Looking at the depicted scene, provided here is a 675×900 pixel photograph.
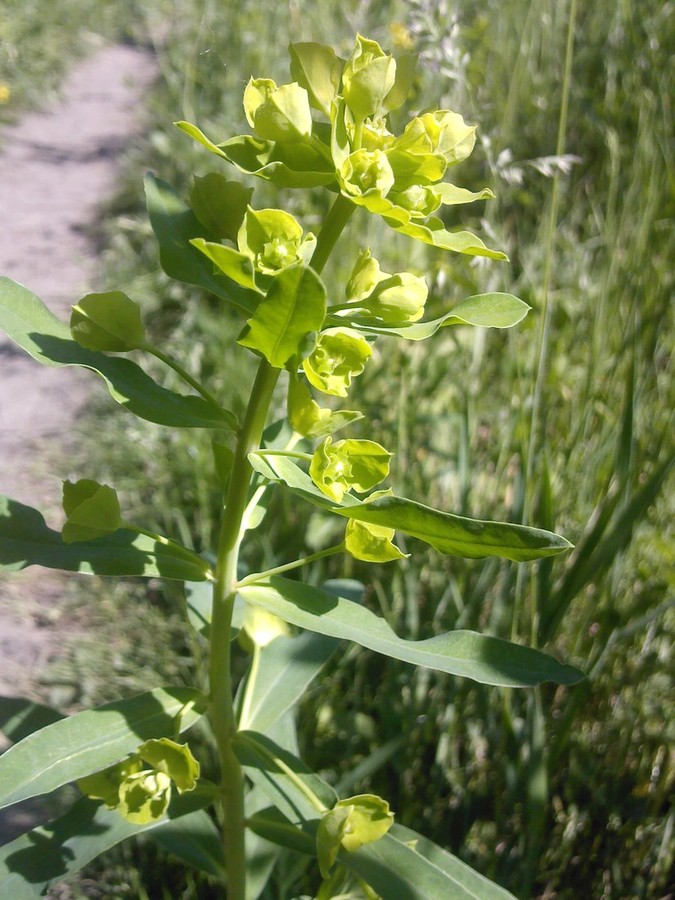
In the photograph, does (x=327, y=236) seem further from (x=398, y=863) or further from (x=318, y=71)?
(x=398, y=863)

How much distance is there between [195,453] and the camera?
90.9 inches

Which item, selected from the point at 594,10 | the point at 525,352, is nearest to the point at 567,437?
the point at 525,352

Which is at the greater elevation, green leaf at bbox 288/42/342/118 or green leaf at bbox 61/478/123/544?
green leaf at bbox 288/42/342/118

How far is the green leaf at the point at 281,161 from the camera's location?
84cm

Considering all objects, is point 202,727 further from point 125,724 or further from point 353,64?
point 353,64

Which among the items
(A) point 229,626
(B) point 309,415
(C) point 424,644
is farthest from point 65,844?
(B) point 309,415

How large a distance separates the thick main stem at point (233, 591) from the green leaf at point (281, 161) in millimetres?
38

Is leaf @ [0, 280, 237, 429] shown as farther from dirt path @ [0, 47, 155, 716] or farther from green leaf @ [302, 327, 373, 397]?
dirt path @ [0, 47, 155, 716]

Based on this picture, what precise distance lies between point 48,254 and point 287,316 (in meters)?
3.05

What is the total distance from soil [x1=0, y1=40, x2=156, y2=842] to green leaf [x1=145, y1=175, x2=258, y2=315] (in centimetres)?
123

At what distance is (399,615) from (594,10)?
2.71 metres

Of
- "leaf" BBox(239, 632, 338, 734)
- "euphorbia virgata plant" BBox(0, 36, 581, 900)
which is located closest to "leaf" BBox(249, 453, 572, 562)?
"euphorbia virgata plant" BBox(0, 36, 581, 900)

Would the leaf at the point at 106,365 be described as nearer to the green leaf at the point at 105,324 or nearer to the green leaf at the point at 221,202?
the green leaf at the point at 105,324

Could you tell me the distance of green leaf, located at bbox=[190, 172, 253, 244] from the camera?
923 millimetres
